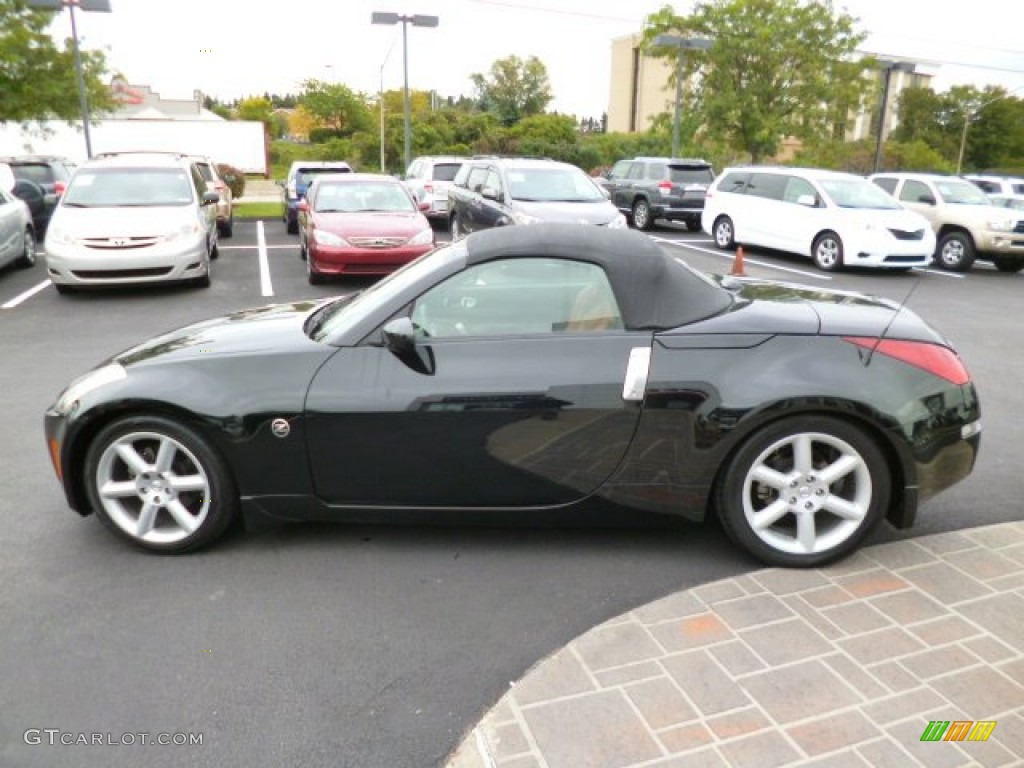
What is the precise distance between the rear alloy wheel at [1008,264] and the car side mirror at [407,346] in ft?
48.2

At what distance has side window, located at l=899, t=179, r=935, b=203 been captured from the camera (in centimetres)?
1595

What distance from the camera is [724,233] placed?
55.7ft

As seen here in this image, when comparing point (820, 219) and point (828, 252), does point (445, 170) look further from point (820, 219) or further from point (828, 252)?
point (828, 252)

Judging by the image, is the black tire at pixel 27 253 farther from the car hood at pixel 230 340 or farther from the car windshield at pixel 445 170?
the car hood at pixel 230 340

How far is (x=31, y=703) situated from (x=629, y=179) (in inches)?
811

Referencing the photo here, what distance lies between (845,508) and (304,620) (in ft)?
7.50

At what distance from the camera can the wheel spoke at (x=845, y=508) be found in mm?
3598

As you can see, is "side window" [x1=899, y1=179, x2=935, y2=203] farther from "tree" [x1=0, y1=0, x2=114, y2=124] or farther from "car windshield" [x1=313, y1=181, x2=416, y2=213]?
"tree" [x1=0, y1=0, x2=114, y2=124]

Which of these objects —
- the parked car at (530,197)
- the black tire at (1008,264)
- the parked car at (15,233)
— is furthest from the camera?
the black tire at (1008,264)

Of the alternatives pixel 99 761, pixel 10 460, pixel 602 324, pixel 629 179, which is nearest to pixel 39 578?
pixel 99 761

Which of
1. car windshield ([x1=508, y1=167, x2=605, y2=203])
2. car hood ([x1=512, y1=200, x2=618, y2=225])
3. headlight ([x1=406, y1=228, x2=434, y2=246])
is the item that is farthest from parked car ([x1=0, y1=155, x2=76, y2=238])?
car hood ([x1=512, y1=200, x2=618, y2=225])

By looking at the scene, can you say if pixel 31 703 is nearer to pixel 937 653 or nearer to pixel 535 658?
pixel 535 658

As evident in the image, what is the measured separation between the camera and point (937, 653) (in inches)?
119

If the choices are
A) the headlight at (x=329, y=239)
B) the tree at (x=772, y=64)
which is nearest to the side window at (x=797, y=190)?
the headlight at (x=329, y=239)
